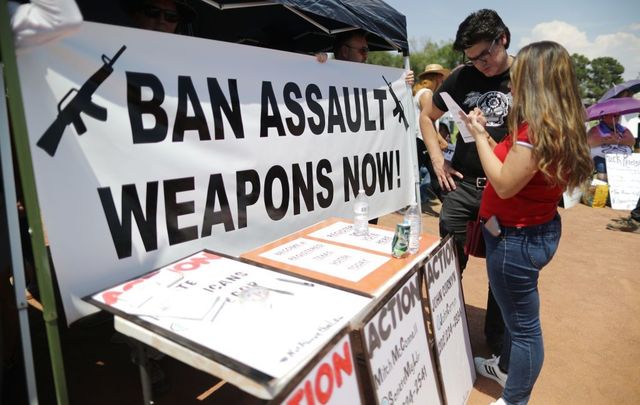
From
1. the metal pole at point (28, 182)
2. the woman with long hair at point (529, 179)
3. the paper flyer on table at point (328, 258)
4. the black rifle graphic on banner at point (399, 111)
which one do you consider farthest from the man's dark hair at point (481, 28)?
the metal pole at point (28, 182)

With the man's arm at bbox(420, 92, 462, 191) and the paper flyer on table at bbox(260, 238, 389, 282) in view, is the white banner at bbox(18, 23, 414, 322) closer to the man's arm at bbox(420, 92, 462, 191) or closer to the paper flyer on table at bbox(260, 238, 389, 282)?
the paper flyer on table at bbox(260, 238, 389, 282)

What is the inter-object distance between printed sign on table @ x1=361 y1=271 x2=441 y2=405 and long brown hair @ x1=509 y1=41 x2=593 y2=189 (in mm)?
753

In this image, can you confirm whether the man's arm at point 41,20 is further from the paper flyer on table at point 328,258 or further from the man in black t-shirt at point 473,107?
the man in black t-shirt at point 473,107

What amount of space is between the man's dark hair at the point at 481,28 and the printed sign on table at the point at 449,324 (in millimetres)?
1188

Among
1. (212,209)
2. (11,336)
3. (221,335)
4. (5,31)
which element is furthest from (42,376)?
(5,31)

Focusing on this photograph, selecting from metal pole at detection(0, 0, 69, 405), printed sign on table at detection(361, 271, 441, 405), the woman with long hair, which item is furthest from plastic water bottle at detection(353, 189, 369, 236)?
metal pole at detection(0, 0, 69, 405)

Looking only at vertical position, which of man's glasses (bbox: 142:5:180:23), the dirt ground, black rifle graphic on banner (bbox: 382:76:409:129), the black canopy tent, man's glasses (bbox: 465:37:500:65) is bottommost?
the dirt ground

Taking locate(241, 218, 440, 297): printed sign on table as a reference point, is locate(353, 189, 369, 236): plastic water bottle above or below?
above

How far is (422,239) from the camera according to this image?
2289mm

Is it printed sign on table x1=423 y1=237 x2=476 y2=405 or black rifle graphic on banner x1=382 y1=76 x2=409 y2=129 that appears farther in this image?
Answer: black rifle graphic on banner x1=382 y1=76 x2=409 y2=129

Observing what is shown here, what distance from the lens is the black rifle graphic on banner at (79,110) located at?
153 centimetres

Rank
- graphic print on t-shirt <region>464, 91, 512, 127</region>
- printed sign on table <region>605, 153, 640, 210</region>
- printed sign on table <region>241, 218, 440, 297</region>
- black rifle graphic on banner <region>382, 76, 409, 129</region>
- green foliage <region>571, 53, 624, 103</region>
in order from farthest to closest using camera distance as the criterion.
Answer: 1. green foliage <region>571, 53, 624, 103</region>
2. printed sign on table <region>605, 153, 640, 210</region>
3. black rifle graphic on banner <region>382, 76, 409, 129</region>
4. graphic print on t-shirt <region>464, 91, 512, 127</region>
5. printed sign on table <region>241, 218, 440, 297</region>

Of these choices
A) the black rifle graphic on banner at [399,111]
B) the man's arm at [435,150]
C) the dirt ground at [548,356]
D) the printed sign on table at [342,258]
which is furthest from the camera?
the black rifle graphic on banner at [399,111]

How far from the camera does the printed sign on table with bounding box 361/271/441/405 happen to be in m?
1.53
